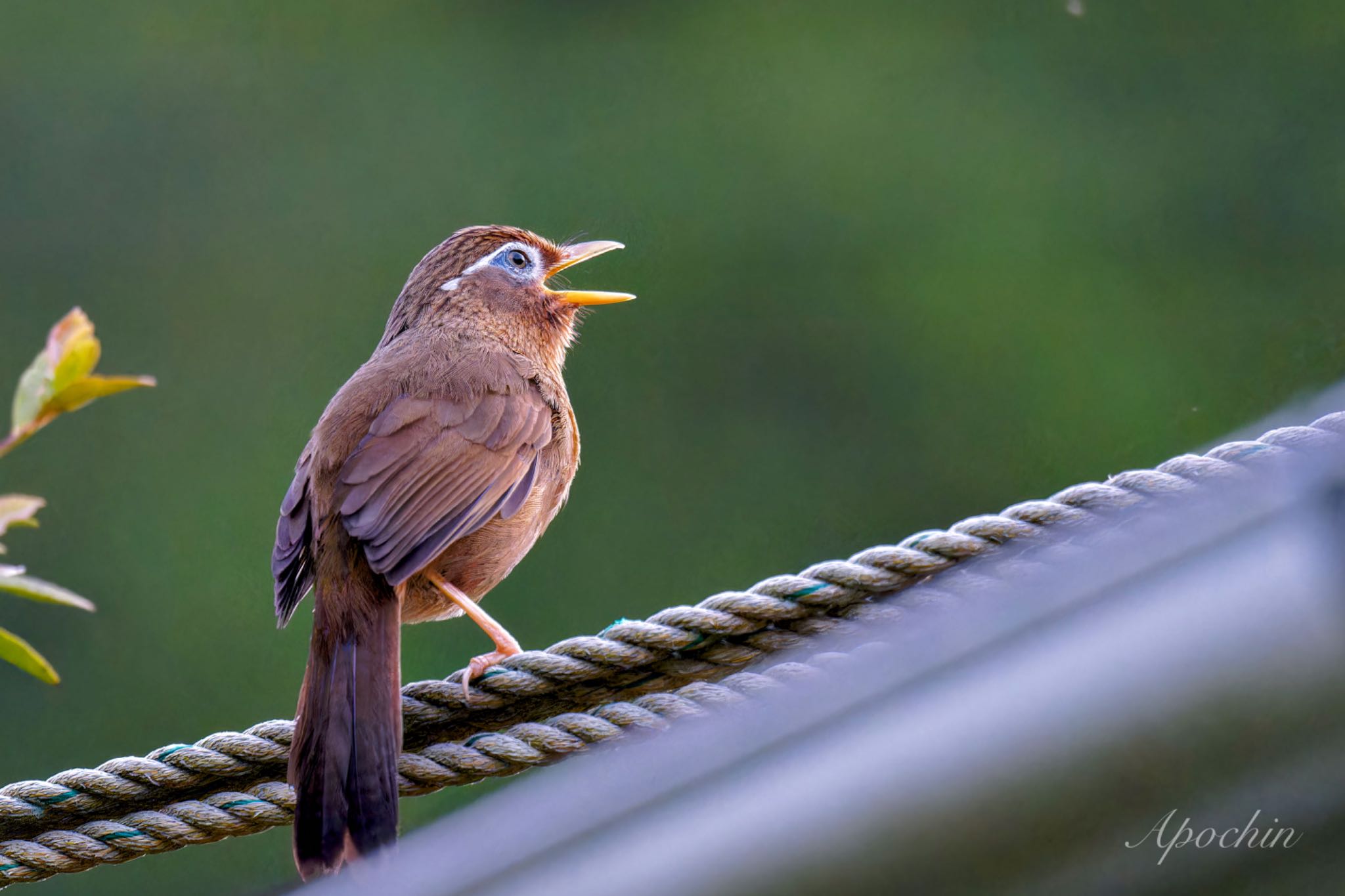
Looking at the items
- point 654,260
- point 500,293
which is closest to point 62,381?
point 500,293

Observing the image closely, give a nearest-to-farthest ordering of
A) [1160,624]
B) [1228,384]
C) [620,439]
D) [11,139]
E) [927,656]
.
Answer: [1160,624]
[927,656]
[1228,384]
[620,439]
[11,139]

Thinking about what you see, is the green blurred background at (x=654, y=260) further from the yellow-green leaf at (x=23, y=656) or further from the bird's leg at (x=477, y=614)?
the yellow-green leaf at (x=23, y=656)

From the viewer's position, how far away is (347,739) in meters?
3.08

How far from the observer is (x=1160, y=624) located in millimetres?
1520

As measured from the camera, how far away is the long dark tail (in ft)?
9.75

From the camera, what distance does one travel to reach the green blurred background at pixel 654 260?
9.82 metres

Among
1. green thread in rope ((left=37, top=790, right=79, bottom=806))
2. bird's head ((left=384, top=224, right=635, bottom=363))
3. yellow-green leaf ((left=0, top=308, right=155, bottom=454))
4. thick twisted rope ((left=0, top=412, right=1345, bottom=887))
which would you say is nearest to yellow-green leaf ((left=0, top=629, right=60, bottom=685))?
yellow-green leaf ((left=0, top=308, right=155, bottom=454))

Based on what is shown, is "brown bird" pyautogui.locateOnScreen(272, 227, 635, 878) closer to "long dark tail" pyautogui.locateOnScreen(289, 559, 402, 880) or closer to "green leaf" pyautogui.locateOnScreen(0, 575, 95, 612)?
"long dark tail" pyautogui.locateOnScreen(289, 559, 402, 880)

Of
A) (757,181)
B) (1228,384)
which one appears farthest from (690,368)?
(1228,384)

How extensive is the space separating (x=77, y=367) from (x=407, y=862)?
0.75m

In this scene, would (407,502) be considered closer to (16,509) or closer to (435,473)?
(435,473)

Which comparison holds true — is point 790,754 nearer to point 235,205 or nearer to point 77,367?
point 77,367

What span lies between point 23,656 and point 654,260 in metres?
8.87

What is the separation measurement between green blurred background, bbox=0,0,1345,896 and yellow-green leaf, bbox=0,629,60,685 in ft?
23.7
